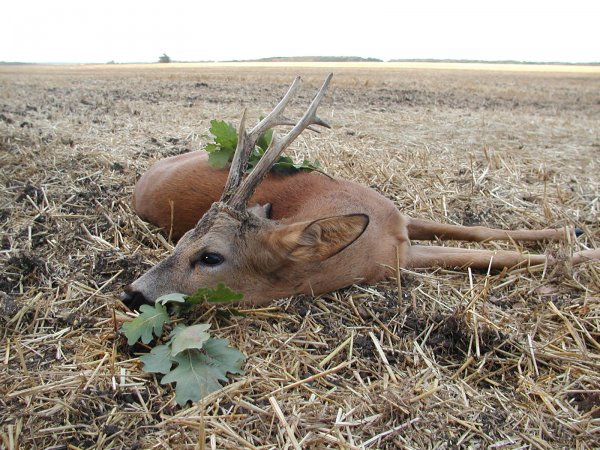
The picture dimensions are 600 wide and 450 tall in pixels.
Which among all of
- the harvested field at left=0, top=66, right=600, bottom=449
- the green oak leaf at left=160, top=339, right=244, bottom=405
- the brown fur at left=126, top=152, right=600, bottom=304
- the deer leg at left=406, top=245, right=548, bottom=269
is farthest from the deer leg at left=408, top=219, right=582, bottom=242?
the green oak leaf at left=160, top=339, right=244, bottom=405

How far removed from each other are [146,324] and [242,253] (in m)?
0.77

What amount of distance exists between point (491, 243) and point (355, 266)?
1.46 m

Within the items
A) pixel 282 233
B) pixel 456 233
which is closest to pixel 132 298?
pixel 282 233

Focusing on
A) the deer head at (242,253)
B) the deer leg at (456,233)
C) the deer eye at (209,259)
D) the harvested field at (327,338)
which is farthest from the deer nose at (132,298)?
the deer leg at (456,233)

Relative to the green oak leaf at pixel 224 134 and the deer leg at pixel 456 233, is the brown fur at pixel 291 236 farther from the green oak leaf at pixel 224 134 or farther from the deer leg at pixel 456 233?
the green oak leaf at pixel 224 134

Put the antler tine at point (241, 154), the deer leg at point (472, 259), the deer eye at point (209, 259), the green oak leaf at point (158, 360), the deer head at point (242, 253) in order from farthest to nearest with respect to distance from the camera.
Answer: the deer leg at point (472, 259), the antler tine at point (241, 154), the deer eye at point (209, 259), the deer head at point (242, 253), the green oak leaf at point (158, 360)

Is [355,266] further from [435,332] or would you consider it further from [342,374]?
[342,374]

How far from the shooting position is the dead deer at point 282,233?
3.35 metres

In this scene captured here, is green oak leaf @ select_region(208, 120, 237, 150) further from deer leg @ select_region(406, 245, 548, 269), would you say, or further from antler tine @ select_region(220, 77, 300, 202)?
deer leg @ select_region(406, 245, 548, 269)

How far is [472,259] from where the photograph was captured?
159 inches

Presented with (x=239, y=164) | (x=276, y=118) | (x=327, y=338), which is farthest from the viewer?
(x=276, y=118)

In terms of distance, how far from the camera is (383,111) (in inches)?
462

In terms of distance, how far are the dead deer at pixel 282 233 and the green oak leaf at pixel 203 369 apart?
1.90ft

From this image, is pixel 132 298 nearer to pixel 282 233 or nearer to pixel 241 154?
pixel 282 233
